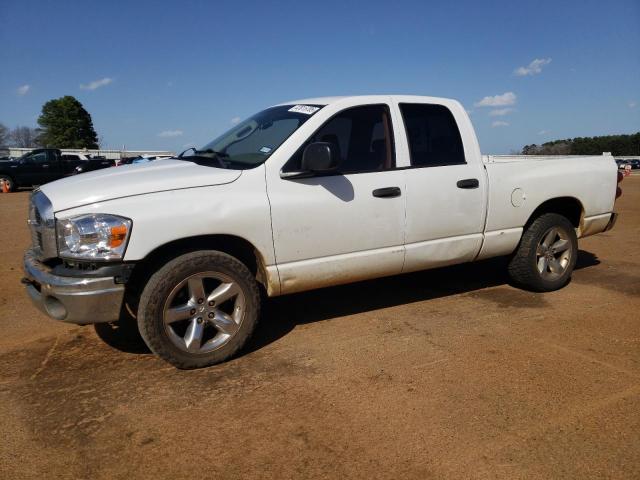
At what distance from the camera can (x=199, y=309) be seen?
143 inches

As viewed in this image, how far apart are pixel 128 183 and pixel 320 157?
52.0 inches

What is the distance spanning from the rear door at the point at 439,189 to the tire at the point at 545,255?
67cm

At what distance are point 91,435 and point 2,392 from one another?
955 millimetres

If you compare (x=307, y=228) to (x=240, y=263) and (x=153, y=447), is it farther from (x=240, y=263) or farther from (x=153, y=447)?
(x=153, y=447)

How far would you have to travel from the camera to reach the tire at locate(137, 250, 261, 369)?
3479mm

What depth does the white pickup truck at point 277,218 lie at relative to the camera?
11.1 ft

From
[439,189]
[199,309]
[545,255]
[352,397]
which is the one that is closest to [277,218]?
[199,309]

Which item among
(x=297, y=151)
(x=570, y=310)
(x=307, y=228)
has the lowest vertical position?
(x=570, y=310)

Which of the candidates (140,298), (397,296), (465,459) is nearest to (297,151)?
(140,298)

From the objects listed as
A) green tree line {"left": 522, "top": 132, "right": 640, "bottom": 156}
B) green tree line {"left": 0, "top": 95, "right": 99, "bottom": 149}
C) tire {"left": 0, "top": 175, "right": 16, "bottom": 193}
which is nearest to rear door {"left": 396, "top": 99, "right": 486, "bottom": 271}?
tire {"left": 0, "top": 175, "right": 16, "bottom": 193}

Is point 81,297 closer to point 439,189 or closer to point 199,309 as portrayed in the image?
point 199,309

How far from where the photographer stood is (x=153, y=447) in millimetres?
2723

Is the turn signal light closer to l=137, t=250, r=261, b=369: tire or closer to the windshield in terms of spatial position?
l=137, t=250, r=261, b=369: tire

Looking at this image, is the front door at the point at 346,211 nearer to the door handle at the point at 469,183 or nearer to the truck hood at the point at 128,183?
the truck hood at the point at 128,183
